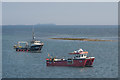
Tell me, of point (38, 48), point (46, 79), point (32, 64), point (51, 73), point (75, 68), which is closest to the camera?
point (46, 79)

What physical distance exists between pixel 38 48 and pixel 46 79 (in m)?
60.0

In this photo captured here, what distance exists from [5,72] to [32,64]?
1444 centimetres

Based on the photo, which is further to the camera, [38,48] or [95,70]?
[38,48]

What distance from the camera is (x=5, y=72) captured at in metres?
73.6

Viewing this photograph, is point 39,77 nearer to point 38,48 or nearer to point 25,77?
point 25,77

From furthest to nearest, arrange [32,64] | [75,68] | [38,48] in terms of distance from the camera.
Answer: [38,48], [32,64], [75,68]

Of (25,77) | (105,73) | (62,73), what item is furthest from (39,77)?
(105,73)

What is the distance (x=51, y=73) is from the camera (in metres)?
72.8

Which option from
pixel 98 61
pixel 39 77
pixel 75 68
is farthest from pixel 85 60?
pixel 39 77

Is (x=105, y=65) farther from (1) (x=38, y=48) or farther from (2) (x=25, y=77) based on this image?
(1) (x=38, y=48)

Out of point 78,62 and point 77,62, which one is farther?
point 77,62

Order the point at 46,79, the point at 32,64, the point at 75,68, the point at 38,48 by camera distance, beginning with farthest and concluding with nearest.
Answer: the point at 38,48, the point at 32,64, the point at 75,68, the point at 46,79

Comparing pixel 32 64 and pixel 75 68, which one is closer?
pixel 75 68

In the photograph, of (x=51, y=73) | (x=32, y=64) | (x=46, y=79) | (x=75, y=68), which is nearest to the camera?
(x=46, y=79)
